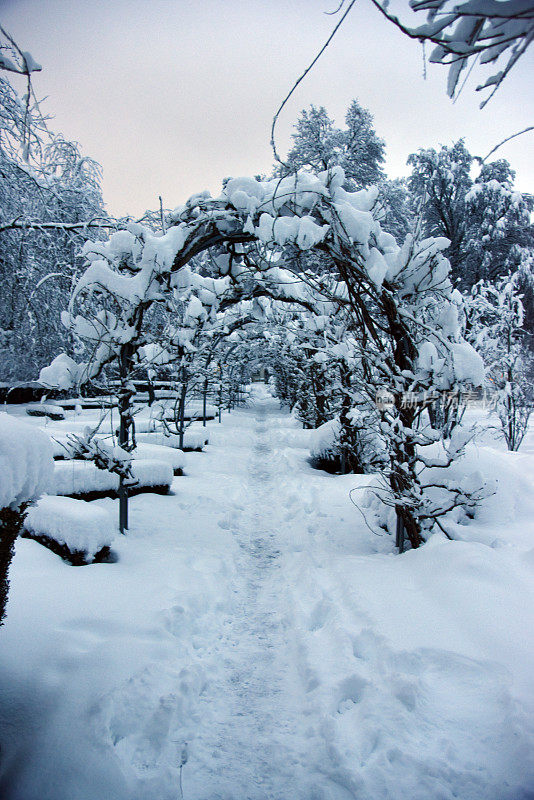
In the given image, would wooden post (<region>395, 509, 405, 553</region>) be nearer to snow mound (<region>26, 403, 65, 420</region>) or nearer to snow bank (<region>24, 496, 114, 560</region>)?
snow bank (<region>24, 496, 114, 560</region>)

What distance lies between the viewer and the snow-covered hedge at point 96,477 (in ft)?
19.5

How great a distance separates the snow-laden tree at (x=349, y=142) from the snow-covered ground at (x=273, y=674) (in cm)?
2102

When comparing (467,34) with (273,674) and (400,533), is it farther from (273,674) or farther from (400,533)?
(400,533)

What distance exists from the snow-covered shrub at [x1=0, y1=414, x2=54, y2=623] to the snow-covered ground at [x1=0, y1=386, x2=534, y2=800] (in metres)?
0.69

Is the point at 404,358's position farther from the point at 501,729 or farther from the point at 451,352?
the point at 501,729

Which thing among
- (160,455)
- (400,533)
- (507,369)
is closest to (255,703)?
(400,533)

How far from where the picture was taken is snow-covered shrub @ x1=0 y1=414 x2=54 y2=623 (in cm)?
197

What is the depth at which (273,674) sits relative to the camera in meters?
2.83

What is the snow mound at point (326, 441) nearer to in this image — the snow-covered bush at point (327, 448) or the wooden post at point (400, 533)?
the snow-covered bush at point (327, 448)

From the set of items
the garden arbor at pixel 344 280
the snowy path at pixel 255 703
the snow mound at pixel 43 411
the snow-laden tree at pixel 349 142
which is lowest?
the snow mound at pixel 43 411

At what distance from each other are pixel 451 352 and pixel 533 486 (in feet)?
9.43

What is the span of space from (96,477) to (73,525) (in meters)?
2.29

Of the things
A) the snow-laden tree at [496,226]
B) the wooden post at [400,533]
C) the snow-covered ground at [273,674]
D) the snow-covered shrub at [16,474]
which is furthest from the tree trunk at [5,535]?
the snow-laden tree at [496,226]

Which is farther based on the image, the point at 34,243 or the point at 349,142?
the point at 349,142
